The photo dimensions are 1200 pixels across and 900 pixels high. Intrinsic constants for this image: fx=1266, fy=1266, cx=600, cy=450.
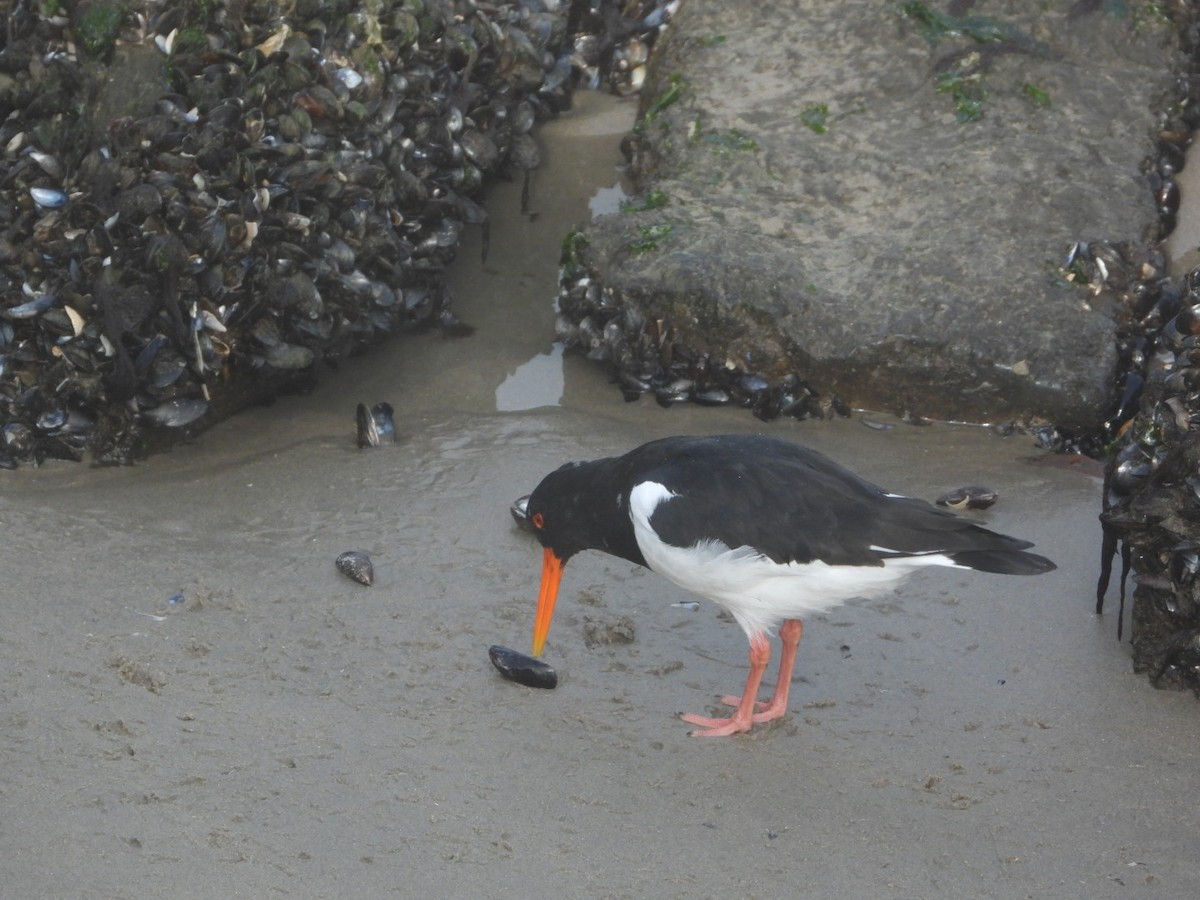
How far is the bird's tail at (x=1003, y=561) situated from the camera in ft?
12.9

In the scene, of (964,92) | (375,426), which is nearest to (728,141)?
(964,92)

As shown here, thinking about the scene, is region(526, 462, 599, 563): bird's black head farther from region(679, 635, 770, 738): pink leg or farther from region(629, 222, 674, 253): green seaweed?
region(629, 222, 674, 253): green seaweed

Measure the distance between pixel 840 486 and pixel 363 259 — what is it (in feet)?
9.94

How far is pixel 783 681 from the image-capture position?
4383mm

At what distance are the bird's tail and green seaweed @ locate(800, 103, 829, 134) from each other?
363 cm

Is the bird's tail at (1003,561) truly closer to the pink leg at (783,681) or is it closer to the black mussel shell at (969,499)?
the pink leg at (783,681)

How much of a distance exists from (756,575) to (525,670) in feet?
2.80

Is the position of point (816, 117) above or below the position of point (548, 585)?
above

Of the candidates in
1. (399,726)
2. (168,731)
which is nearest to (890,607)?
(399,726)

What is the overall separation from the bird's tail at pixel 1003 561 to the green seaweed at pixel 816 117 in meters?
3.63

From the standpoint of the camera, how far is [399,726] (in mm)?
4055

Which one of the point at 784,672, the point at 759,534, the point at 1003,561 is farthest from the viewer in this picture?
the point at 784,672

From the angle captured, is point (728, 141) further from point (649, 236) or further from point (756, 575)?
point (756, 575)

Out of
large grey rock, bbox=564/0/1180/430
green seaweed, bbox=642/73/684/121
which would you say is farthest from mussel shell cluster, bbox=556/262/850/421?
green seaweed, bbox=642/73/684/121
